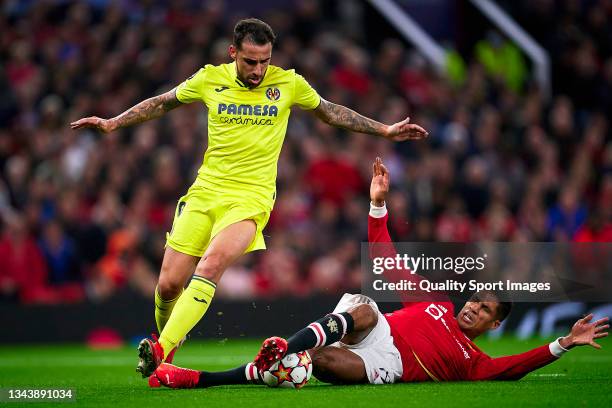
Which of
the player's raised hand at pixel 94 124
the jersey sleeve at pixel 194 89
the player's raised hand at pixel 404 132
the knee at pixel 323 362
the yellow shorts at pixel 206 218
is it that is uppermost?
the jersey sleeve at pixel 194 89

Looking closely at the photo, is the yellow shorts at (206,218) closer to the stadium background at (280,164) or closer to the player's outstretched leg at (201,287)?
the player's outstretched leg at (201,287)

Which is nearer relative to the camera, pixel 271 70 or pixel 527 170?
pixel 271 70

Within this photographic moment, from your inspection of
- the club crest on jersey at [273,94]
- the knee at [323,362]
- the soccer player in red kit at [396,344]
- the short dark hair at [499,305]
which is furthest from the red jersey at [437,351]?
the club crest on jersey at [273,94]

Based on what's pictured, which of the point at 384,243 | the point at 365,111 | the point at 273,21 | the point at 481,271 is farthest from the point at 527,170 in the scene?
the point at 384,243

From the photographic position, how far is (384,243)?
873cm

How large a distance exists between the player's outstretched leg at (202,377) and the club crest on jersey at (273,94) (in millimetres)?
2043

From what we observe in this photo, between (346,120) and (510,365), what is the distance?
7.46 feet

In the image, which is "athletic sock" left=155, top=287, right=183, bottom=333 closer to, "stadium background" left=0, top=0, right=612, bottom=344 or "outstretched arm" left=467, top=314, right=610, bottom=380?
"outstretched arm" left=467, top=314, right=610, bottom=380

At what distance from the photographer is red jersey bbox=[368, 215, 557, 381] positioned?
27.8 feet

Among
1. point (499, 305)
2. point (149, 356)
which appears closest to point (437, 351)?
point (499, 305)

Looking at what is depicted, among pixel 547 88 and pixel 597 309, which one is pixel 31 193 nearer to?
pixel 597 309

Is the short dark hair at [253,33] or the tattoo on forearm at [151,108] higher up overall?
the short dark hair at [253,33]

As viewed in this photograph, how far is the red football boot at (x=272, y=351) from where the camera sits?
747cm

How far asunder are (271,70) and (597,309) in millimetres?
7196
